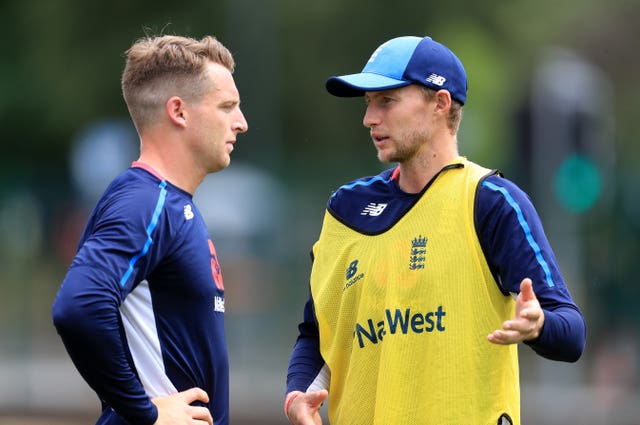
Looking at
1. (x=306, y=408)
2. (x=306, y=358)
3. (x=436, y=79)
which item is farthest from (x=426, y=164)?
(x=306, y=408)

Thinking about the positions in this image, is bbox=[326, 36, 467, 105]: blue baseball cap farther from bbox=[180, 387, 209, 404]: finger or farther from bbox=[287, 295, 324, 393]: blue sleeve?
bbox=[180, 387, 209, 404]: finger

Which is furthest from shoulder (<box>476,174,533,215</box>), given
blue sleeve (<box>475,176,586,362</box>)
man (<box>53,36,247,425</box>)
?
man (<box>53,36,247,425</box>)

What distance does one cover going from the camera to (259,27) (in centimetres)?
3133

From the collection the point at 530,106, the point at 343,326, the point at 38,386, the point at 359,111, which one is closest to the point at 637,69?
the point at 359,111

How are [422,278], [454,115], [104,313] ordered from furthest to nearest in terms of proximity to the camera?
[454,115], [422,278], [104,313]

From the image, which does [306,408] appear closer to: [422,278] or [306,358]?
[306,358]

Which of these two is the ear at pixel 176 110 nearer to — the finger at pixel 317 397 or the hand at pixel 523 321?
the finger at pixel 317 397

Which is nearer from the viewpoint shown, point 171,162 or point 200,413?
point 200,413

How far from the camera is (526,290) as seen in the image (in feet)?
15.3

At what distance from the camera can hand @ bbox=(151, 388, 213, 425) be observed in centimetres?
493

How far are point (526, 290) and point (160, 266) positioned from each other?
4.86ft

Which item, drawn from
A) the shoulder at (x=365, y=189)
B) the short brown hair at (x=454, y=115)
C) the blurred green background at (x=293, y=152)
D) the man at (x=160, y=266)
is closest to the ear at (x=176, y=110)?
the man at (x=160, y=266)

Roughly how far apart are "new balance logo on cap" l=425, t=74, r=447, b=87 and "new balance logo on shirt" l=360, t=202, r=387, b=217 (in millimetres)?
579

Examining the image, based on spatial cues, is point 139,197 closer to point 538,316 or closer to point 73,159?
point 538,316
